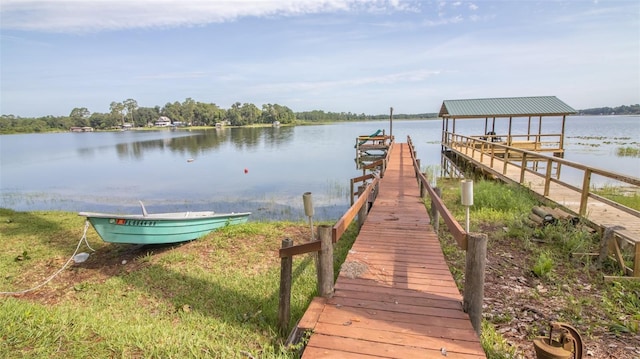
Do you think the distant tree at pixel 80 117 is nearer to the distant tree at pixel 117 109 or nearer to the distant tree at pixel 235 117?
the distant tree at pixel 117 109

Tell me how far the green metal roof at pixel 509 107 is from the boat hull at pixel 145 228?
1957cm

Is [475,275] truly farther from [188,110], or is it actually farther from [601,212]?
[188,110]

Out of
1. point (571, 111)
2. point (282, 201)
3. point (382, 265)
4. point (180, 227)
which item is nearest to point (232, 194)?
point (282, 201)

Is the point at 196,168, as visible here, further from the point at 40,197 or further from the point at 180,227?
the point at 180,227

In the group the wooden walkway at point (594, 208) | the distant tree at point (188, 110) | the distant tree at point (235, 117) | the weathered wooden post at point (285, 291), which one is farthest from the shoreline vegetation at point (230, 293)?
the distant tree at point (188, 110)

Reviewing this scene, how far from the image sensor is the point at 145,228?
265 inches

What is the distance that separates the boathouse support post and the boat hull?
5881 millimetres

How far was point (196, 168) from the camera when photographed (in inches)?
973

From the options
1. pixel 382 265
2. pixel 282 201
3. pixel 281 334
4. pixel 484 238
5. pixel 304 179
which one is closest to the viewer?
pixel 484 238

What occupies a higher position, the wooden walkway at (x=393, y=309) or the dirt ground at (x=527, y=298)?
the wooden walkway at (x=393, y=309)

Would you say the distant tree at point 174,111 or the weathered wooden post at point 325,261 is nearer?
the weathered wooden post at point 325,261

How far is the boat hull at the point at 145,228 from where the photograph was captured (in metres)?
6.51

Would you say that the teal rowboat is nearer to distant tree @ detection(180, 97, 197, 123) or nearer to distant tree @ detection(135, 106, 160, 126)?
distant tree @ detection(180, 97, 197, 123)

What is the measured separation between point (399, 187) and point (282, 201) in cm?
644
